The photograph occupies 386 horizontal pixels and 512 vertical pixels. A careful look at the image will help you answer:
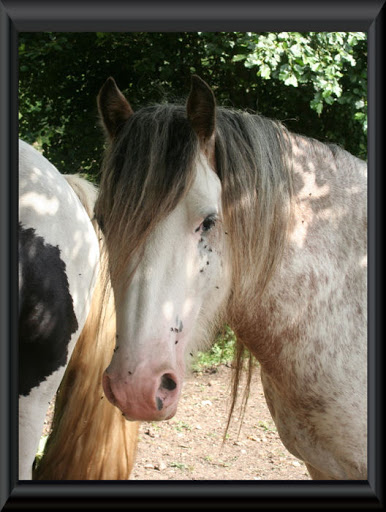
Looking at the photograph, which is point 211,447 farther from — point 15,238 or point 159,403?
point 15,238

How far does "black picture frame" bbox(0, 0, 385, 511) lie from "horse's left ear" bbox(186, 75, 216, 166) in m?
0.22

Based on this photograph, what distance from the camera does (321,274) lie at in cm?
204

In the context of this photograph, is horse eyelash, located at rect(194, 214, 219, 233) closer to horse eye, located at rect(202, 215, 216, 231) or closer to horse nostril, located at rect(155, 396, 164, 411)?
horse eye, located at rect(202, 215, 216, 231)

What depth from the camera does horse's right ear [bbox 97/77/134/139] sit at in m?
1.97

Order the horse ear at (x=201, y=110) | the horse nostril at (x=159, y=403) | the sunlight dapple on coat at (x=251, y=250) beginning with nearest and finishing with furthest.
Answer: the horse nostril at (x=159, y=403), the sunlight dapple on coat at (x=251, y=250), the horse ear at (x=201, y=110)

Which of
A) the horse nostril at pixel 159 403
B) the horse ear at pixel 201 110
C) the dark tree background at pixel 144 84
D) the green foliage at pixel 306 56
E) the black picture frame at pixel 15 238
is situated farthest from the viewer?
the dark tree background at pixel 144 84

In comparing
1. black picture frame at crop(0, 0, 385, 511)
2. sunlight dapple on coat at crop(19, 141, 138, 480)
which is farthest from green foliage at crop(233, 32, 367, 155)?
black picture frame at crop(0, 0, 385, 511)

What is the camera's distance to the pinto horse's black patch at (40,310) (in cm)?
230

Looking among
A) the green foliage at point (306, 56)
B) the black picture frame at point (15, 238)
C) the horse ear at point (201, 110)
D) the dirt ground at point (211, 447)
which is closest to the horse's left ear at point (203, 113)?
the horse ear at point (201, 110)

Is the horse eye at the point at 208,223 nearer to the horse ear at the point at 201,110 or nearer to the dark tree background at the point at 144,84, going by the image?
the horse ear at the point at 201,110

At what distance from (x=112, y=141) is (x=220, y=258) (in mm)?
647

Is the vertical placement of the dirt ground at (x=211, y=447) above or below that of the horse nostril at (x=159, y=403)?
below

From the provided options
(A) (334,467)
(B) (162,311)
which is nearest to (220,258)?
(B) (162,311)

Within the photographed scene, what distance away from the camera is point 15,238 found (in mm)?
1620
